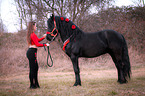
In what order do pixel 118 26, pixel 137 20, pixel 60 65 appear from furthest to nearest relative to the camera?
1. pixel 137 20
2. pixel 118 26
3. pixel 60 65

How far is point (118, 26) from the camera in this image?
1268 centimetres

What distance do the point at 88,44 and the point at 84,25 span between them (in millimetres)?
7149

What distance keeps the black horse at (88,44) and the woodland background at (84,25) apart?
5.19 m

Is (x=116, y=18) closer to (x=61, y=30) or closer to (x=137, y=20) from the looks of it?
(x=137, y=20)

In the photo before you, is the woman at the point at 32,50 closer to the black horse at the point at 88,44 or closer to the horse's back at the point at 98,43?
the black horse at the point at 88,44

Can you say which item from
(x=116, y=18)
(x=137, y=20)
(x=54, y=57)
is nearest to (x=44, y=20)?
(x=54, y=57)

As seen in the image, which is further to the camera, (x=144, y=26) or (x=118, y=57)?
(x=144, y=26)

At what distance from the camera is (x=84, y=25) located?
449 inches

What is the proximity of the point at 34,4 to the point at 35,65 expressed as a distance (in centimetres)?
777

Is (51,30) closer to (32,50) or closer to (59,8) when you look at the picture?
(32,50)

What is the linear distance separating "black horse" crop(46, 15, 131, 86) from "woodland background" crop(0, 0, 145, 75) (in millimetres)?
5191

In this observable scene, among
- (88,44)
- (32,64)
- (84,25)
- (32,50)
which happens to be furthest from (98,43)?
(84,25)

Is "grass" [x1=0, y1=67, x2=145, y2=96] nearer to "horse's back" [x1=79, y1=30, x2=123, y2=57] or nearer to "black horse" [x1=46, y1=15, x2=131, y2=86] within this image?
"black horse" [x1=46, y1=15, x2=131, y2=86]

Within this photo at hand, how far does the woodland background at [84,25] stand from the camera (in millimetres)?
10398
